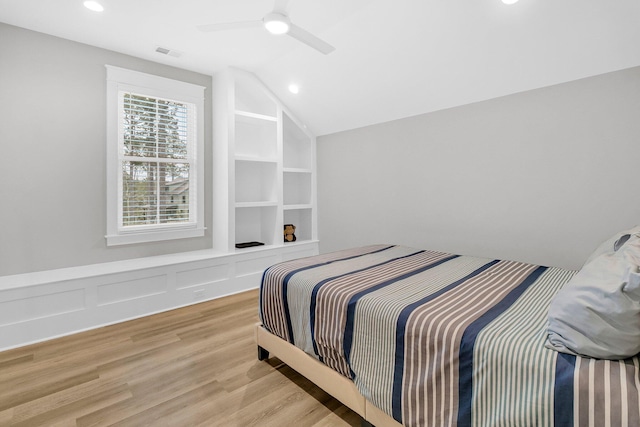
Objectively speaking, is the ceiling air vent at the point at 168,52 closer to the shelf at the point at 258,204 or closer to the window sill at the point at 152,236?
the shelf at the point at 258,204

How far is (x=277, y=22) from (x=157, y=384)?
2480mm

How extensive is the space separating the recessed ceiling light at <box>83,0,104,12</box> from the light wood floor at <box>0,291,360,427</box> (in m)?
2.74

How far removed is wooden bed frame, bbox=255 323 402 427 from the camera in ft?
5.12

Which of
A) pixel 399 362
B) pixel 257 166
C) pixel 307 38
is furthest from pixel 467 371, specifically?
pixel 257 166

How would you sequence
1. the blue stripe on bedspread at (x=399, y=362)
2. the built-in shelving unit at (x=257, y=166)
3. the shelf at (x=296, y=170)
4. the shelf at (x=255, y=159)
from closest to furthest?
the blue stripe on bedspread at (x=399, y=362)
the built-in shelving unit at (x=257, y=166)
the shelf at (x=255, y=159)
the shelf at (x=296, y=170)

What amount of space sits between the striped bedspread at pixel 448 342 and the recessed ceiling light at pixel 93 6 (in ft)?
8.47

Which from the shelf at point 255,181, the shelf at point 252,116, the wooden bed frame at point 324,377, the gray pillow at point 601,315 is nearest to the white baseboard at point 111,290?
the shelf at point 255,181

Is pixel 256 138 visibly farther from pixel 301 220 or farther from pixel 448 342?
pixel 448 342

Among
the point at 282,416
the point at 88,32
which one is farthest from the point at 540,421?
the point at 88,32

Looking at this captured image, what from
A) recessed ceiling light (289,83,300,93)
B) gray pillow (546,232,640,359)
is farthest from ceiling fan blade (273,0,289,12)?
gray pillow (546,232,640,359)

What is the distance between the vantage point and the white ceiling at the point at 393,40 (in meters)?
2.27

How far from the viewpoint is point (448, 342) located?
1300 mm

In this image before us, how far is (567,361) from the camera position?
1.07 meters

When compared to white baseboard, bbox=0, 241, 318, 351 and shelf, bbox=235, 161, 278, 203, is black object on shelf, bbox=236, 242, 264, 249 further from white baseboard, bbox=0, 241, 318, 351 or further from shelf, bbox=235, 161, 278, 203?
shelf, bbox=235, 161, 278, 203
